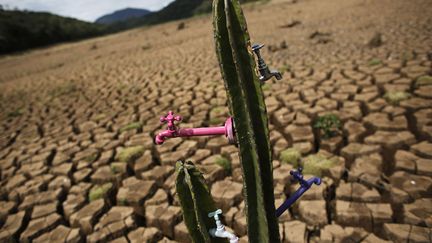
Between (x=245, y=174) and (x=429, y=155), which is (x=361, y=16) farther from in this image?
(x=245, y=174)

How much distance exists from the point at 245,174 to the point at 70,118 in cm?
371

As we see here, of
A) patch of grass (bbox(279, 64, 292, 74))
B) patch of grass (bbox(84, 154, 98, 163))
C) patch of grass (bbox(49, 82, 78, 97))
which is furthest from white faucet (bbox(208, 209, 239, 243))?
patch of grass (bbox(49, 82, 78, 97))

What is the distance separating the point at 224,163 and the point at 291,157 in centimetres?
48

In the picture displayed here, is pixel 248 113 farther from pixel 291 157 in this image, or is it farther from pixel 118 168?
pixel 118 168

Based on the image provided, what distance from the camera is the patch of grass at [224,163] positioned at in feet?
7.24

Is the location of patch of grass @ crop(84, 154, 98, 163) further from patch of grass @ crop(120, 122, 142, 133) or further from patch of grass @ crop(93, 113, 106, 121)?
patch of grass @ crop(93, 113, 106, 121)

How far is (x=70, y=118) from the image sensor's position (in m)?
3.96

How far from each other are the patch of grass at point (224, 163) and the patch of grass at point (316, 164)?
521 mm

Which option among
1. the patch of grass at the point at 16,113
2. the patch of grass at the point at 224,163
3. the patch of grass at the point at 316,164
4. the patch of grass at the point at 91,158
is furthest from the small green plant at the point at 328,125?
the patch of grass at the point at 16,113

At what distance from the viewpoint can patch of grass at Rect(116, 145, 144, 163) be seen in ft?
8.48

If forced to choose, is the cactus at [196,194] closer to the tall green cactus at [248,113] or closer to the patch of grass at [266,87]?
the tall green cactus at [248,113]

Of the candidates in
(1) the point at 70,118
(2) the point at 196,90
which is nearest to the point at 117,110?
(1) the point at 70,118

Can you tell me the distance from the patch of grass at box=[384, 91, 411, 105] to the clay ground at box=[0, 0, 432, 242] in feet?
0.05

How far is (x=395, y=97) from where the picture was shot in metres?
2.66
